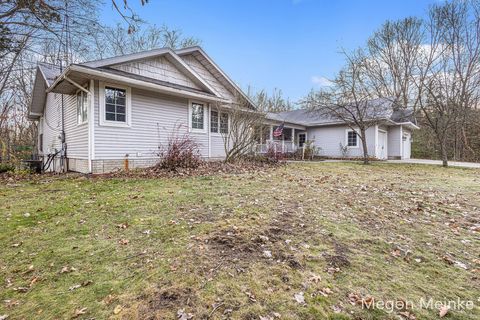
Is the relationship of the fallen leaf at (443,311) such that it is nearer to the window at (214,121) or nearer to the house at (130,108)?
the house at (130,108)

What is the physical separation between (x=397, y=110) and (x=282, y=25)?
12.0m

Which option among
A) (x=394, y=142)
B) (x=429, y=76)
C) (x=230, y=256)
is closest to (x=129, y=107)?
(x=230, y=256)

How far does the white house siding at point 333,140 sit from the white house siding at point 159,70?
1246 cm

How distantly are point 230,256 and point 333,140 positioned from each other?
19032 millimetres

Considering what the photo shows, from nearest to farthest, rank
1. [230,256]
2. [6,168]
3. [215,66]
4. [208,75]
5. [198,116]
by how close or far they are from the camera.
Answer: [230,256] → [6,168] → [198,116] → [215,66] → [208,75]

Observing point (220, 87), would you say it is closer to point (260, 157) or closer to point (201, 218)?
point (260, 157)

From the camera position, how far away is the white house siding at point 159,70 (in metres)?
9.73

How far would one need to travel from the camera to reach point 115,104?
879 cm

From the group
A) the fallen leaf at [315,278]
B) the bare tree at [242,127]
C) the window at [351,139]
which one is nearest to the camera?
the fallen leaf at [315,278]

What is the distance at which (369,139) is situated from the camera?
18406mm

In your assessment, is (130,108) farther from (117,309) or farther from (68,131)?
(117,309)

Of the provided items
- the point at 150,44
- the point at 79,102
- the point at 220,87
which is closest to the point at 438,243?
the point at 79,102

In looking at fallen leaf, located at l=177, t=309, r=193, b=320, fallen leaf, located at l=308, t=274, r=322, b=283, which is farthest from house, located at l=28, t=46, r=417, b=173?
fallen leaf, located at l=308, t=274, r=322, b=283

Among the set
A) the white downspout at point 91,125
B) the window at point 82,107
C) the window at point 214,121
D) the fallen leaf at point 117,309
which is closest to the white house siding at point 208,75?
the window at point 214,121
